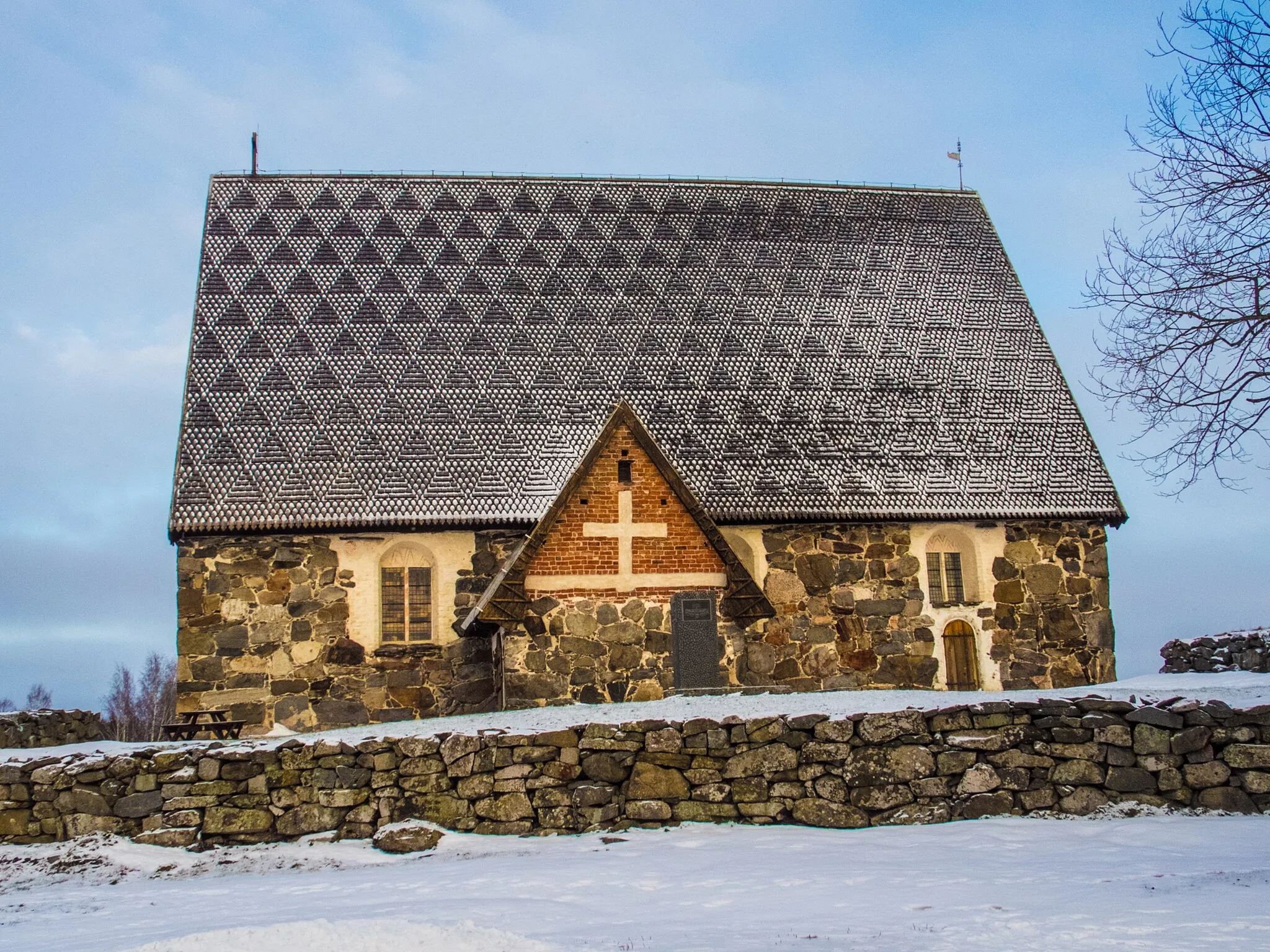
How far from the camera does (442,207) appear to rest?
2286cm

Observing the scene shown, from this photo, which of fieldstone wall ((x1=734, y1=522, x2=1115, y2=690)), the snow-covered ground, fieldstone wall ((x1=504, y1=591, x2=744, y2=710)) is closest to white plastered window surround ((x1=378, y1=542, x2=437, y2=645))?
fieldstone wall ((x1=504, y1=591, x2=744, y2=710))

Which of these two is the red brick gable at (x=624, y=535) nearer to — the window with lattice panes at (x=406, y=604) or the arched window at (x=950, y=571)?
the window with lattice panes at (x=406, y=604)

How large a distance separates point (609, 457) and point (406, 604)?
13.1 ft

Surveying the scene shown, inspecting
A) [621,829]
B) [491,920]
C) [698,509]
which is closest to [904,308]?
[698,509]

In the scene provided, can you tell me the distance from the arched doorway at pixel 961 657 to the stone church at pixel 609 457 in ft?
0.20

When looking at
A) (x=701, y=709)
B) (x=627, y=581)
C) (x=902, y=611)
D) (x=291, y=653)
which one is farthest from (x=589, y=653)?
(x=902, y=611)

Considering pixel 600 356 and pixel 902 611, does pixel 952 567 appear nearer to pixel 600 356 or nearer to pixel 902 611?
pixel 902 611

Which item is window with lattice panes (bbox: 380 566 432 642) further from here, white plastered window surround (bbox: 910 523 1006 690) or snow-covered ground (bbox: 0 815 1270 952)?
white plastered window surround (bbox: 910 523 1006 690)

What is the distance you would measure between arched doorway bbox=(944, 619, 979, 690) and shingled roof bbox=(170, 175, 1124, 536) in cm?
179

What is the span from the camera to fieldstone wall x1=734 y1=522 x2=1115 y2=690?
1806 cm

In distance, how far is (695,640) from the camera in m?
15.8

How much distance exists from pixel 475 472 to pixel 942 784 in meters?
9.51

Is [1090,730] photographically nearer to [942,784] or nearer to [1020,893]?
[942,784]

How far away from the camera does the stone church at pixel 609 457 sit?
16141 mm
